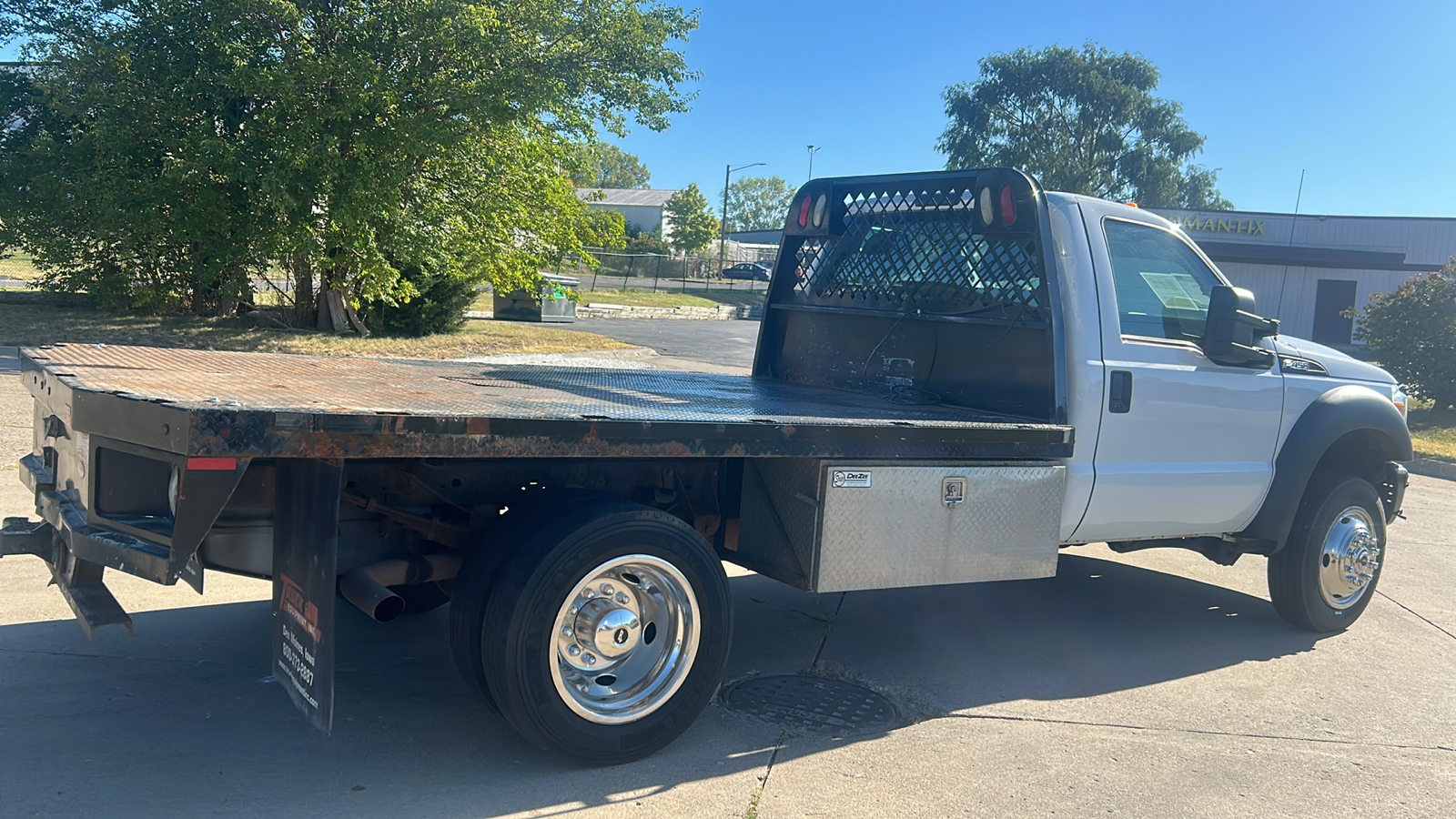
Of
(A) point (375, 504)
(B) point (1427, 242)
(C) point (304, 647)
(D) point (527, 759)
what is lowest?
(D) point (527, 759)

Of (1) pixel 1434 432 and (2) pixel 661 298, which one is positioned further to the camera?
(2) pixel 661 298

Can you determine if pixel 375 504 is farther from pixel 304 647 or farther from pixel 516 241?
pixel 516 241

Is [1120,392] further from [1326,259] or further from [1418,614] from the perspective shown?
[1326,259]

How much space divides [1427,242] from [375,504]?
44.9 m

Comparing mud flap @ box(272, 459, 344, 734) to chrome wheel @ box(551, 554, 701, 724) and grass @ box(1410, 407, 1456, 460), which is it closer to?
chrome wheel @ box(551, 554, 701, 724)

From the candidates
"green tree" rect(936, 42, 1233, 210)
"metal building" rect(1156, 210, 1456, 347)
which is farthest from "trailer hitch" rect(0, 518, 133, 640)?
"green tree" rect(936, 42, 1233, 210)

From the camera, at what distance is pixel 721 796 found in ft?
12.4

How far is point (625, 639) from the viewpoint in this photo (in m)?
3.89

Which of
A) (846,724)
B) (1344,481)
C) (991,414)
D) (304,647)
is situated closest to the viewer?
(304,647)

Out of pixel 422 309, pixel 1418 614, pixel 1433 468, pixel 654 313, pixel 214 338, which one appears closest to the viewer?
pixel 1418 614

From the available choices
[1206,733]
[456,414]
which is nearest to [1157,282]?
[1206,733]

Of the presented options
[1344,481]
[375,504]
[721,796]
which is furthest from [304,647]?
[1344,481]

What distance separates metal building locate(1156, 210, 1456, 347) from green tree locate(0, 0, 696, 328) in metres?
29.8

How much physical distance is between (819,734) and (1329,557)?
3.39 m
